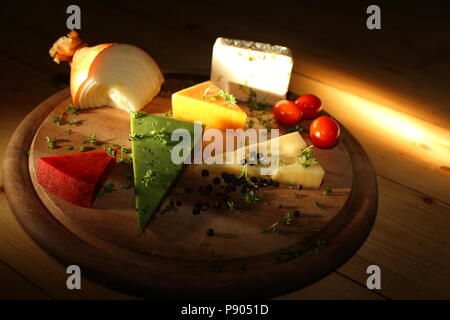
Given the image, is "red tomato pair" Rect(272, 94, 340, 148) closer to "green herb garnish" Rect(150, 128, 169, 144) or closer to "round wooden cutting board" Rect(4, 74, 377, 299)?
"round wooden cutting board" Rect(4, 74, 377, 299)

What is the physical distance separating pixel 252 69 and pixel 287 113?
41 cm

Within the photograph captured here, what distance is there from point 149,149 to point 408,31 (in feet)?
9.59

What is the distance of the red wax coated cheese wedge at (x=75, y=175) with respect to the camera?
6.90 feet

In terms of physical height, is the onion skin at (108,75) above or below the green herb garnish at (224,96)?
above

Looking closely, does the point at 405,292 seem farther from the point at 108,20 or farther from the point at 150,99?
the point at 108,20

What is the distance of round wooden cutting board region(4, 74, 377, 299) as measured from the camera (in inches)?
73.1

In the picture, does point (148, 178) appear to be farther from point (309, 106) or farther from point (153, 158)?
point (309, 106)

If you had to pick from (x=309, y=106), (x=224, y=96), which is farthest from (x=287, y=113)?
(x=224, y=96)

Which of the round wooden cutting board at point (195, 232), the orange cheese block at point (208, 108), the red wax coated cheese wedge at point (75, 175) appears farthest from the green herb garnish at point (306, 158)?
the red wax coated cheese wedge at point (75, 175)

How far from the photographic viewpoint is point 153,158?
2416 mm

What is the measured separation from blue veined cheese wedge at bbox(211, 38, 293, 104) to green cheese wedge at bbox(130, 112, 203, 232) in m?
0.55

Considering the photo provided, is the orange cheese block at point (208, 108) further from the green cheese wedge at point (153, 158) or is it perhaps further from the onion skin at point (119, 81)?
the onion skin at point (119, 81)

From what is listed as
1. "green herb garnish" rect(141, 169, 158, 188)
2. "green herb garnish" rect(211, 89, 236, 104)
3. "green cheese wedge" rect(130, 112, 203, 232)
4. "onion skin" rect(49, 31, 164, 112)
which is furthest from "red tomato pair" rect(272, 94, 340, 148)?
"green herb garnish" rect(141, 169, 158, 188)

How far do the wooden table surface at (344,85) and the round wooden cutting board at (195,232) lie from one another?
0.29 feet
